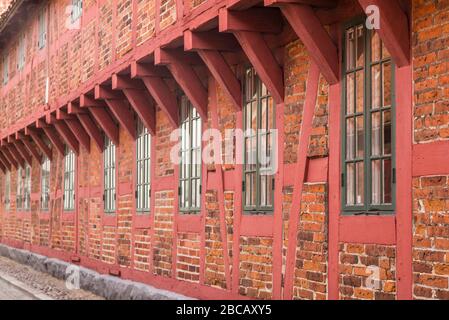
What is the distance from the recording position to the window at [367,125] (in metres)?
6.10

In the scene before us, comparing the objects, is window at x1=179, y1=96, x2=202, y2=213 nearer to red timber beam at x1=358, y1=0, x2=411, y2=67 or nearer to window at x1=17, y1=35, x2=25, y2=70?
red timber beam at x1=358, y1=0, x2=411, y2=67

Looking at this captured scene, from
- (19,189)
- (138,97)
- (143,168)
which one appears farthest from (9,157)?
(138,97)

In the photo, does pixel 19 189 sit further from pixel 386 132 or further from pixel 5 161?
pixel 386 132

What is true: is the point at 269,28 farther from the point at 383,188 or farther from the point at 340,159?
the point at 383,188

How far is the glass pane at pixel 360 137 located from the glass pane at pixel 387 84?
0.33 metres

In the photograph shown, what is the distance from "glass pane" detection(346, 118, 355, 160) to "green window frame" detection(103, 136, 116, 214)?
279 inches

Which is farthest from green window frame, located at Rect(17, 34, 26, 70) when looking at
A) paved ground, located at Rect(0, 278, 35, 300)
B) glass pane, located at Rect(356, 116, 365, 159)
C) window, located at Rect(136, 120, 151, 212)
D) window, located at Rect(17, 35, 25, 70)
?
glass pane, located at Rect(356, 116, 365, 159)

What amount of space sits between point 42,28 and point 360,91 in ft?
40.9

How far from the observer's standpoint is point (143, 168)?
11.8 metres

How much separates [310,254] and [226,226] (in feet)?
6.21

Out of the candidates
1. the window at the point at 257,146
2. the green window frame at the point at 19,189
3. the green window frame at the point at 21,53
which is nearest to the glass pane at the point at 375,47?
the window at the point at 257,146

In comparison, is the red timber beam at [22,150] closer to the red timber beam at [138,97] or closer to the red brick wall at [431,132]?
the red timber beam at [138,97]

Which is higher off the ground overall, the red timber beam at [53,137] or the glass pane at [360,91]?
the red timber beam at [53,137]

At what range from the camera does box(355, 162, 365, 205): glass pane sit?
6402 mm
